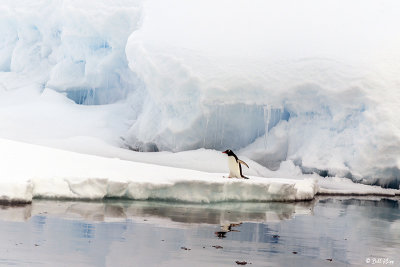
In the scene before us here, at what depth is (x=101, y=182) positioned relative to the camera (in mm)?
12133

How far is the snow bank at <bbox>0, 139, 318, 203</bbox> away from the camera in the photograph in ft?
38.0

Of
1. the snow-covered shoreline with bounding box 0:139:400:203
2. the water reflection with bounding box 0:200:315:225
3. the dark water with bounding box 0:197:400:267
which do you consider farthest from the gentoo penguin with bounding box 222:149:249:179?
the dark water with bounding box 0:197:400:267

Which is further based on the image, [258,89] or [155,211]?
[258,89]

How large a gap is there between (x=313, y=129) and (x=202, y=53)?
208 inches

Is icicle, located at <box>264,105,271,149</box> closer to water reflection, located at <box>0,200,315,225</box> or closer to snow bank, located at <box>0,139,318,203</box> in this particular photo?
snow bank, located at <box>0,139,318,203</box>

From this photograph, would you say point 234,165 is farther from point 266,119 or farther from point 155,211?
point 266,119

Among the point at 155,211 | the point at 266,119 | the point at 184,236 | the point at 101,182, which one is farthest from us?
the point at 266,119

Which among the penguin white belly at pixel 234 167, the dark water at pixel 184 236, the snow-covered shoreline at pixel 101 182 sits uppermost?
the penguin white belly at pixel 234 167

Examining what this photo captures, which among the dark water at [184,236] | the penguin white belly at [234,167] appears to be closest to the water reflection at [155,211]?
the dark water at [184,236]

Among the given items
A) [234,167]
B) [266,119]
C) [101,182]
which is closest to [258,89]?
[266,119]

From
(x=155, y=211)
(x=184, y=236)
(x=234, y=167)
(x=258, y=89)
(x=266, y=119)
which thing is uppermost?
(x=258, y=89)

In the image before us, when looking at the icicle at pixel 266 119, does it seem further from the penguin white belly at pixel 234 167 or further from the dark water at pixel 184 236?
the dark water at pixel 184 236

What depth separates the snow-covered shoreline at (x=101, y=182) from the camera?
1153 centimetres

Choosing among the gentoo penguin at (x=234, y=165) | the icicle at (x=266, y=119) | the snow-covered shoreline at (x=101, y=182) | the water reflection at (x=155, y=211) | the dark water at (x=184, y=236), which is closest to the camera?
the dark water at (x=184, y=236)
